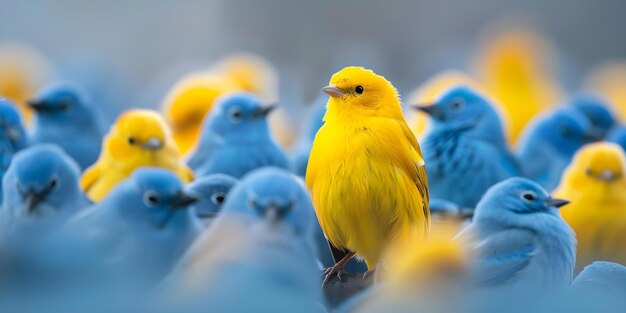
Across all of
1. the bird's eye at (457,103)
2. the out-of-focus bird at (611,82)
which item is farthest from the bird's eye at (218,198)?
the out-of-focus bird at (611,82)

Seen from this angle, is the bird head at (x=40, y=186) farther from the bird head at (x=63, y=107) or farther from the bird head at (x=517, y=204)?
the bird head at (x=63, y=107)

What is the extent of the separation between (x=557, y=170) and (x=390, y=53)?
267 cm

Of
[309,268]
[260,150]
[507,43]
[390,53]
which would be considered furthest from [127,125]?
[390,53]

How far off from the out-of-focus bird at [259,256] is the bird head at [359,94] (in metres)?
0.18

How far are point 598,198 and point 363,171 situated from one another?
666 mm

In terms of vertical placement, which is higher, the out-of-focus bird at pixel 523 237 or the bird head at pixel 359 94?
the bird head at pixel 359 94

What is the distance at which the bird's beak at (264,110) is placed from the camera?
6.75 ft

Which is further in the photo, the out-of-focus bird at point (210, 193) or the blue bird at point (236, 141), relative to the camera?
the blue bird at point (236, 141)

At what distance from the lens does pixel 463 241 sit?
1.31 meters

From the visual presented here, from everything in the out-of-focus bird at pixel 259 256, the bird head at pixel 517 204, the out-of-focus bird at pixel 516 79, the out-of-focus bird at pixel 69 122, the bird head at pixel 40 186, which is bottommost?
the out-of-focus bird at pixel 259 256

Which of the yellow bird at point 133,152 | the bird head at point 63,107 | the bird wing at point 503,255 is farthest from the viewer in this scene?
the bird head at point 63,107

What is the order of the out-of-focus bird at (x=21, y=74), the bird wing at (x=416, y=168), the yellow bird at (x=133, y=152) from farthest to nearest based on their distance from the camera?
the out-of-focus bird at (x=21, y=74)
the yellow bird at (x=133, y=152)
the bird wing at (x=416, y=168)

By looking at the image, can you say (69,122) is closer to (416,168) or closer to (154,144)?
(154,144)

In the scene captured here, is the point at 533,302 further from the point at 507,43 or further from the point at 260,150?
the point at 507,43
